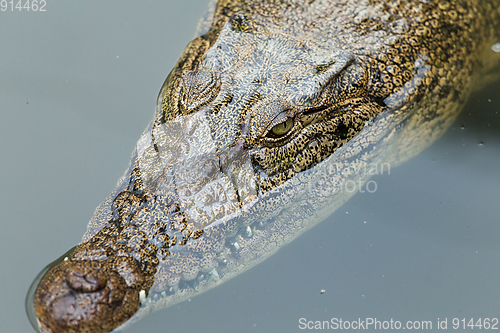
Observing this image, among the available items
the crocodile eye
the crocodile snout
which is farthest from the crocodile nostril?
the crocodile eye

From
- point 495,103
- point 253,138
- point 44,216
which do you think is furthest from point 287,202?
point 495,103

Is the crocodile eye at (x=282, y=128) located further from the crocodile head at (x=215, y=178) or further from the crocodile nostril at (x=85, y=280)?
the crocodile nostril at (x=85, y=280)

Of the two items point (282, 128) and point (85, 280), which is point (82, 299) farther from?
point (282, 128)

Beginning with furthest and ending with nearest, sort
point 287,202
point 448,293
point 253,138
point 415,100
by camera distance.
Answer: point 415,100 → point 448,293 → point 287,202 → point 253,138

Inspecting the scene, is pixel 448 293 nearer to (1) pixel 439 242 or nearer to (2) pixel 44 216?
(1) pixel 439 242

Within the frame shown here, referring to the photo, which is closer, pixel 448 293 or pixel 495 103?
pixel 448 293

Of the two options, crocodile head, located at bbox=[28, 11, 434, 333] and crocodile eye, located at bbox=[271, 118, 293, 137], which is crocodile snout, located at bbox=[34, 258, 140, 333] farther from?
crocodile eye, located at bbox=[271, 118, 293, 137]
